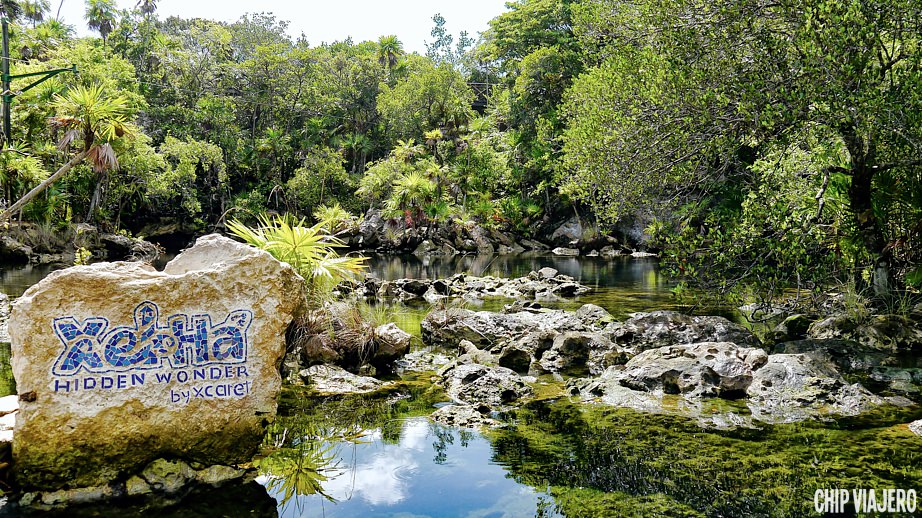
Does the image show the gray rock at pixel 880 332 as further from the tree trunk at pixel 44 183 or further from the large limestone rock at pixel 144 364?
the tree trunk at pixel 44 183

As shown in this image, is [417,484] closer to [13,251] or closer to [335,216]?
[13,251]

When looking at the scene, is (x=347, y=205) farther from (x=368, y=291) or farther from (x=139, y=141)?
(x=368, y=291)

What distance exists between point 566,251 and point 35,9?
124 feet

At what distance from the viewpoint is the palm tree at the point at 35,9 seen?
40875 mm

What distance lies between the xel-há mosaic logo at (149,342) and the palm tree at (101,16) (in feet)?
151

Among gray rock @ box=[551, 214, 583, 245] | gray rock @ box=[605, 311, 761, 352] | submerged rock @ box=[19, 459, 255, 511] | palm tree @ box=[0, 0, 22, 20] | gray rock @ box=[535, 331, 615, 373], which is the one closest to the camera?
submerged rock @ box=[19, 459, 255, 511]

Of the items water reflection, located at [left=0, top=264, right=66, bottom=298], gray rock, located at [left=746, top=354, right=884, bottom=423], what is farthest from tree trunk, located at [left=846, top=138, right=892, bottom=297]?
water reflection, located at [left=0, top=264, right=66, bottom=298]

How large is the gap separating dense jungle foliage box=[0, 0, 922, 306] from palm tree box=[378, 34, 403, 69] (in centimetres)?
17

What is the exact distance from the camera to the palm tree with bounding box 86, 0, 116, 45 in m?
43.0

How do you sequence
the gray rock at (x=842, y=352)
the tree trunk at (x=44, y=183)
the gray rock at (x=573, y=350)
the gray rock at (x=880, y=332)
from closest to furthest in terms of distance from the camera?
the gray rock at (x=842, y=352) → the gray rock at (x=573, y=350) → the gray rock at (x=880, y=332) → the tree trunk at (x=44, y=183)

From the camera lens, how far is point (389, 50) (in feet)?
158

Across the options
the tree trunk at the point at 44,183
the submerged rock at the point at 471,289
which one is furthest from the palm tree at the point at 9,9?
the submerged rock at the point at 471,289

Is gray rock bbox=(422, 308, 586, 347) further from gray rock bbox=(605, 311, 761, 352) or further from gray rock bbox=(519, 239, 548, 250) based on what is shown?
gray rock bbox=(519, 239, 548, 250)

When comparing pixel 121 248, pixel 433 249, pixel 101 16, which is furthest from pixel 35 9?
pixel 433 249
